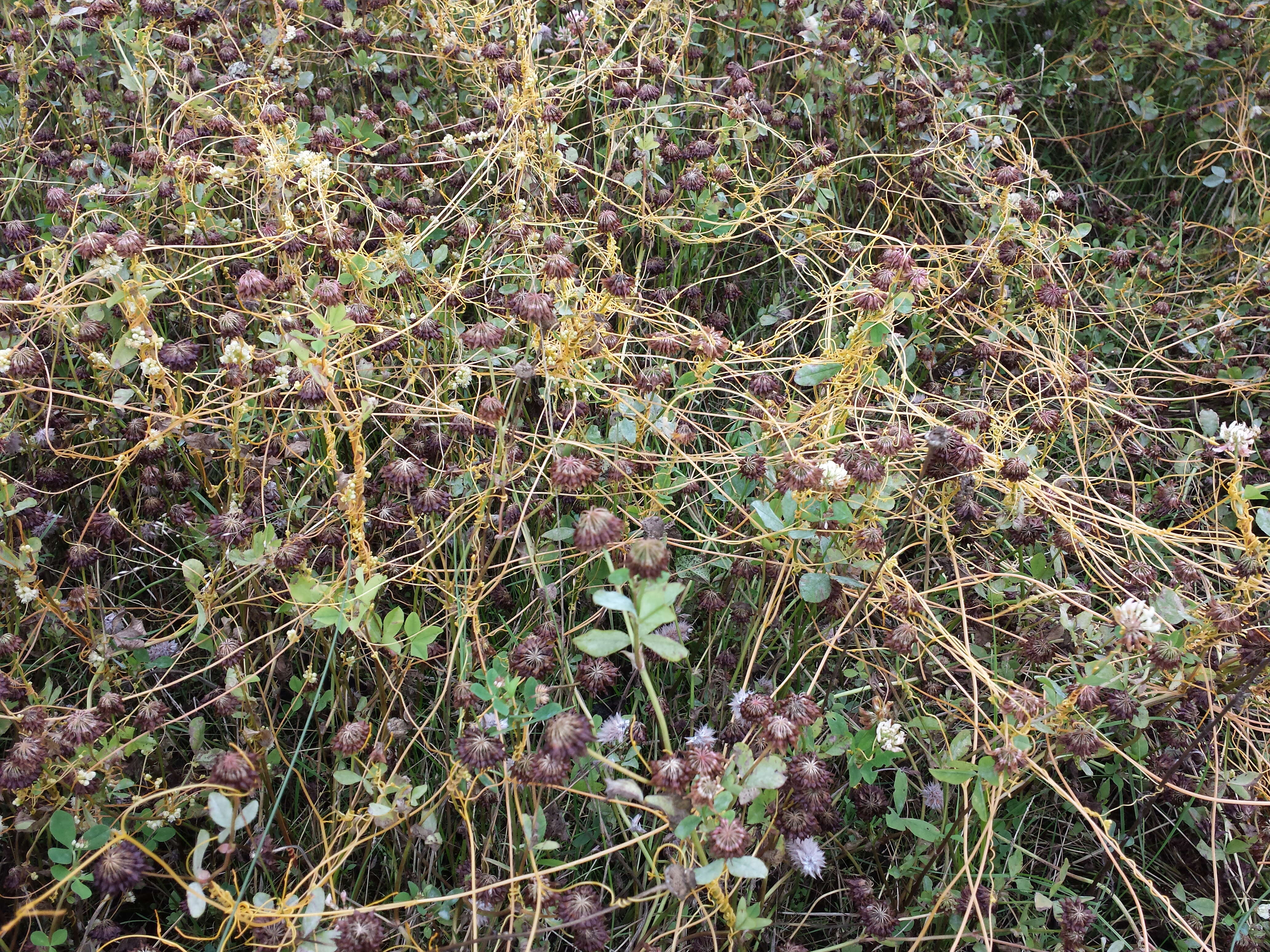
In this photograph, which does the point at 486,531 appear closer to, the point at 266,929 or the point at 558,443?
the point at 558,443

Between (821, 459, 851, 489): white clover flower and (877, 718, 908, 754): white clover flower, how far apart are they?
406mm

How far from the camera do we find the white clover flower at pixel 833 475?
65.6 inches

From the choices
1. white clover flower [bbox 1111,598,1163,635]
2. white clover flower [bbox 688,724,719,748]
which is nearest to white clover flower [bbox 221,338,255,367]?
white clover flower [bbox 688,724,719,748]

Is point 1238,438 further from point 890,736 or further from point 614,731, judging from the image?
point 614,731

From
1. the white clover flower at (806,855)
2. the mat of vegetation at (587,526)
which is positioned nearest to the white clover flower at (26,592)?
the mat of vegetation at (587,526)

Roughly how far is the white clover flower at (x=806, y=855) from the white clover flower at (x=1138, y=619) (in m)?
0.61

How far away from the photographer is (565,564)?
2062 mm

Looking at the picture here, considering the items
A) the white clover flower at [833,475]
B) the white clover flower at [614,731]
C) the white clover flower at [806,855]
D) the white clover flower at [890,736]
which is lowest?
the white clover flower at [806,855]

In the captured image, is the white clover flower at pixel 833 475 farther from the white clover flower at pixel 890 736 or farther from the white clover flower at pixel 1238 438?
the white clover flower at pixel 1238 438

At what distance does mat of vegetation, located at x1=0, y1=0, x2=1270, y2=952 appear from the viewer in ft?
5.23

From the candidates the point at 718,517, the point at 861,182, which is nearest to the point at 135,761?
the point at 718,517

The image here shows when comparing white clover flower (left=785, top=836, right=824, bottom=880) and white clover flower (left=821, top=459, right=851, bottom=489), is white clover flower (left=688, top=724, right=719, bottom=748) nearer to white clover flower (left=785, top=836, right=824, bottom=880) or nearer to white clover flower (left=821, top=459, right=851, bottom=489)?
white clover flower (left=785, top=836, right=824, bottom=880)

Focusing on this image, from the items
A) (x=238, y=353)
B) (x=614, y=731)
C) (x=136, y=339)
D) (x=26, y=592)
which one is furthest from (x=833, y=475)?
(x=26, y=592)

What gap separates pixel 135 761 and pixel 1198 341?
2.86 metres
